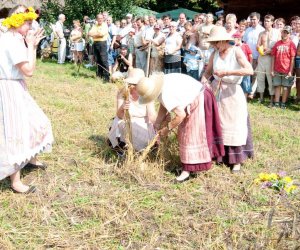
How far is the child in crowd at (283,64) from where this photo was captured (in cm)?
812

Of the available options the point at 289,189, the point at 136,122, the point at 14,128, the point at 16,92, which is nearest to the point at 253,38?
the point at 136,122

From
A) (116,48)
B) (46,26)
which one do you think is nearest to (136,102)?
(116,48)

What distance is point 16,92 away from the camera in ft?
12.6

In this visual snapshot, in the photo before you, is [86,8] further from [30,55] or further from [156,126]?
[30,55]

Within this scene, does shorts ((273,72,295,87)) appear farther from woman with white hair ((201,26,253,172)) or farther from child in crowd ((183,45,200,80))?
woman with white hair ((201,26,253,172))

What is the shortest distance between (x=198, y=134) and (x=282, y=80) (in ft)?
15.5

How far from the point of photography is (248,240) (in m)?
3.36

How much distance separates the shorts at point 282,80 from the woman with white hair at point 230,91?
3.87 metres

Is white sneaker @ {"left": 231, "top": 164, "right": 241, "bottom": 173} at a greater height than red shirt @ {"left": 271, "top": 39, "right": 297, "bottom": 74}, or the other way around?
red shirt @ {"left": 271, "top": 39, "right": 297, "bottom": 74}

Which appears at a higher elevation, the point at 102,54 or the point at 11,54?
the point at 11,54

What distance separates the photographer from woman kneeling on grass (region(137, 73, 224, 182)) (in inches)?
157

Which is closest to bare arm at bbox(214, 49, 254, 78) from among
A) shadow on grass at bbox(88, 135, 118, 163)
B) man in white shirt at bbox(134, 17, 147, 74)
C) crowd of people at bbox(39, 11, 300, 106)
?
shadow on grass at bbox(88, 135, 118, 163)

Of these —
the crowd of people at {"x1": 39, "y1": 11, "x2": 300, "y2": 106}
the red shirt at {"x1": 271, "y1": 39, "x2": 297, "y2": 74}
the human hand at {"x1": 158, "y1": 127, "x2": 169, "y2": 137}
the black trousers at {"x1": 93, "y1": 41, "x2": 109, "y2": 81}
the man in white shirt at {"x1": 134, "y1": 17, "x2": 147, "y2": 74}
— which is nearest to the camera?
the human hand at {"x1": 158, "y1": 127, "x2": 169, "y2": 137}

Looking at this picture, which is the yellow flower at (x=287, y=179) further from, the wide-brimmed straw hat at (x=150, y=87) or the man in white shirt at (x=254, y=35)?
the man in white shirt at (x=254, y=35)
